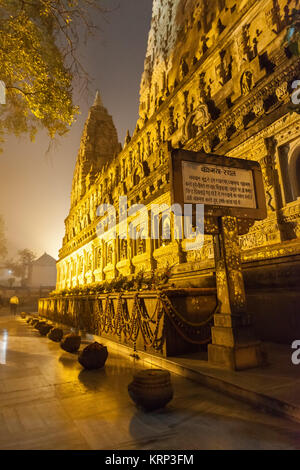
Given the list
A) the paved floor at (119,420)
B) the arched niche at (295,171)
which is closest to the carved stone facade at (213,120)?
the arched niche at (295,171)

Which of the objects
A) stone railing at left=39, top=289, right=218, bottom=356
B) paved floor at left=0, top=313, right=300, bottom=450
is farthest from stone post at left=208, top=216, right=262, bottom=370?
paved floor at left=0, top=313, right=300, bottom=450

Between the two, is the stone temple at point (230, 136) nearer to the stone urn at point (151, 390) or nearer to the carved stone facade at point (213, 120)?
the carved stone facade at point (213, 120)

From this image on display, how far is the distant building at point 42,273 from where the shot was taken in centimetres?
8306

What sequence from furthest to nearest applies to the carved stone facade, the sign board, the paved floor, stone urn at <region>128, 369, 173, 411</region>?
the carved stone facade < the sign board < stone urn at <region>128, 369, 173, 411</region> < the paved floor

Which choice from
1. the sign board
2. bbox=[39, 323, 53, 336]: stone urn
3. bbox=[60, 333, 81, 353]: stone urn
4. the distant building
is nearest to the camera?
the sign board

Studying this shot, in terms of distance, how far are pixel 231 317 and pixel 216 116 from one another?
9870 millimetres

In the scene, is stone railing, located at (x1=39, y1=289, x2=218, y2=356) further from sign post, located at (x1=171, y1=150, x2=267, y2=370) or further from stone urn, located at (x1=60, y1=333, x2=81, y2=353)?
stone urn, located at (x1=60, y1=333, x2=81, y2=353)

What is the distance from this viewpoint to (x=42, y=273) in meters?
84.9

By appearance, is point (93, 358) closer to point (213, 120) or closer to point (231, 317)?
point (231, 317)

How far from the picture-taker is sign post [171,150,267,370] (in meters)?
4.63

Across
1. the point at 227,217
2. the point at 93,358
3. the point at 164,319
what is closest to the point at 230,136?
the point at 227,217

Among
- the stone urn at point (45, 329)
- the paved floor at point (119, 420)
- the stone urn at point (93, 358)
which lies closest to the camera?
the paved floor at point (119, 420)

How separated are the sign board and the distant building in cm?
8573

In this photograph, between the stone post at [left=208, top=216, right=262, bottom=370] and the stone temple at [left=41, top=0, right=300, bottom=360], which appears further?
the stone temple at [left=41, top=0, right=300, bottom=360]
